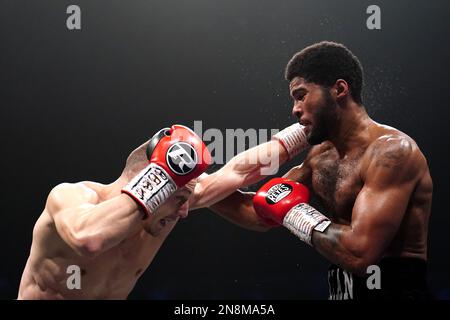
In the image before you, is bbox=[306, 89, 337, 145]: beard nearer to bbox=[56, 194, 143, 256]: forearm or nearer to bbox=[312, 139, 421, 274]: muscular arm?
bbox=[312, 139, 421, 274]: muscular arm

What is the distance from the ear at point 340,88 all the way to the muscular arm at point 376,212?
32 cm

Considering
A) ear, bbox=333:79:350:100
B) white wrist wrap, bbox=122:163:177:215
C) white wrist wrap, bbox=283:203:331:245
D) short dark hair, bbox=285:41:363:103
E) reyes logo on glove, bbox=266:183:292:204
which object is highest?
short dark hair, bbox=285:41:363:103

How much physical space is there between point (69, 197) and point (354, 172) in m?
1.14

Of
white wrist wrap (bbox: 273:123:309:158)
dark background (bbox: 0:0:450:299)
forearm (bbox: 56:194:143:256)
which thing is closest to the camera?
forearm (bbox: 56:194:143:256)

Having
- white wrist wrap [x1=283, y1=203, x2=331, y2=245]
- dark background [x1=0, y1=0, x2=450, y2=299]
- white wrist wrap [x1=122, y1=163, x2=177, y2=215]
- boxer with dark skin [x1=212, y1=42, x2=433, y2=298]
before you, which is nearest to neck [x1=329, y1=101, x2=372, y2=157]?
boxer with dark skin [x1=212, y1=42, x2=433, y2=298]

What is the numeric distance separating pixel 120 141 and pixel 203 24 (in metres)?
1.04

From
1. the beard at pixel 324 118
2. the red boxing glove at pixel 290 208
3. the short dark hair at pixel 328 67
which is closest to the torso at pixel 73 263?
the red boxing glove at pixel 290 208

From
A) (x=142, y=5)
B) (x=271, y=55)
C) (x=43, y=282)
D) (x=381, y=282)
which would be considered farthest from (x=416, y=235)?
(x=142, y=5)

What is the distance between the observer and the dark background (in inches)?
A: 155

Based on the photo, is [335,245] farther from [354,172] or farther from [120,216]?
[120,216]

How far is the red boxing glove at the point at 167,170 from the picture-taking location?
1882 mm

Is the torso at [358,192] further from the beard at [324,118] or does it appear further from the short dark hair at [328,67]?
the short dark hair at [328,67]

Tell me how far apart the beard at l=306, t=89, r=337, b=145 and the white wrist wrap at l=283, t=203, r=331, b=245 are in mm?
313
